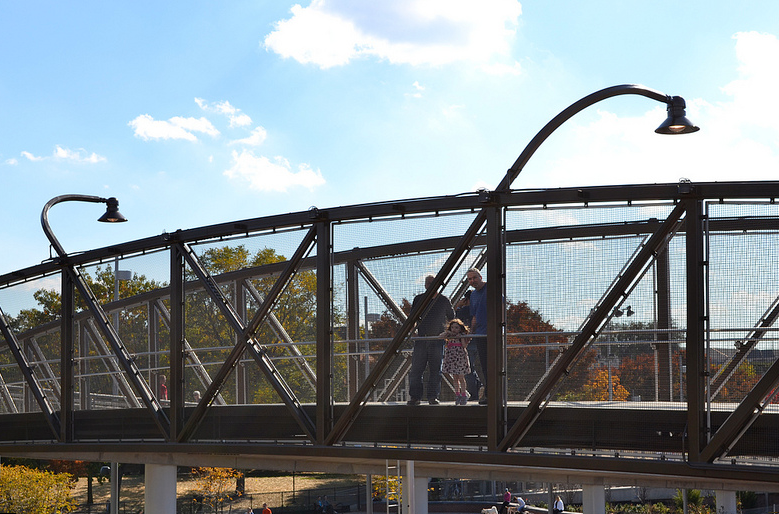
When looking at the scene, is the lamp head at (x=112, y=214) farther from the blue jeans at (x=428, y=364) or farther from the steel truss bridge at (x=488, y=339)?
the blue jeans at (x=428, y=364)

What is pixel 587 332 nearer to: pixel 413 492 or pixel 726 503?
pixel 413 492

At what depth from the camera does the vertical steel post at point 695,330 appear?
10891mm

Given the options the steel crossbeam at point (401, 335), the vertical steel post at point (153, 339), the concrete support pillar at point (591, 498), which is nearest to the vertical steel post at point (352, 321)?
the steel crossbeam at point (401, 335)

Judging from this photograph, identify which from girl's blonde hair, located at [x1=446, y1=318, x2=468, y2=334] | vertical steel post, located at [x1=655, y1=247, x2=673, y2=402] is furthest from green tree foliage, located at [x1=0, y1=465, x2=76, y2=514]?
vertical steel post, located at [x1=655, y1=247, x2=673, y2=402]

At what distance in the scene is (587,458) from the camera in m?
11.6

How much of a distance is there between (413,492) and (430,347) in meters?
2.20

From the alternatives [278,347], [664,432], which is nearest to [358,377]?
[278,347]

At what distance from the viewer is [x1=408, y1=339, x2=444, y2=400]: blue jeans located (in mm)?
12844

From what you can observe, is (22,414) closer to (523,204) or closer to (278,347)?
(278,347)

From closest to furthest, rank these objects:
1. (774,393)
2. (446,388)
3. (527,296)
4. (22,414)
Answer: (774,393) < (527,296) < (446,388) < (22,414)

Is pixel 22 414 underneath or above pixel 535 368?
underneath

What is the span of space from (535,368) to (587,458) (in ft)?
4.62

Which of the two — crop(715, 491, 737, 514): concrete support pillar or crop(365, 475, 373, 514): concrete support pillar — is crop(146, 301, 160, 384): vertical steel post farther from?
crop(715, 491, 737, 514): concrete support pillar

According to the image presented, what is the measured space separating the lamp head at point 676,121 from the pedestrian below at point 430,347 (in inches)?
156
